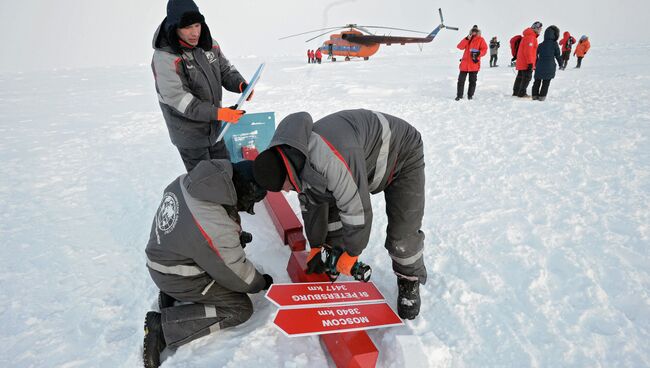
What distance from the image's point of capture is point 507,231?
2518 mm

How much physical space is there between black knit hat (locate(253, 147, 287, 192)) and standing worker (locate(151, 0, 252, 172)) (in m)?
1.04

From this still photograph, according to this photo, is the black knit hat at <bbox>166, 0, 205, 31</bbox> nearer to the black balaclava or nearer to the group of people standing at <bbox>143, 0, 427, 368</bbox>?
the group of people standing at <bbox>143, 0, 427, 368</bbox>

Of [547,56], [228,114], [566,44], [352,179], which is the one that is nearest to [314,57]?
[566,44]

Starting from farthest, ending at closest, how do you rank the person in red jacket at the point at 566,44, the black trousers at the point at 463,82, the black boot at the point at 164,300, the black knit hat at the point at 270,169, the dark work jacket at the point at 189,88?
1. the person in red jacket at the point at 566,44
2. the black trousers at the point at 463,82
3. the dark work jacket at the point at 189,88
4. the black boot at the point at 164,300
5. the black knit hat at the point at 270,169

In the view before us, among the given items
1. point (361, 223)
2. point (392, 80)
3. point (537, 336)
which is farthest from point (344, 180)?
point (392, 80)

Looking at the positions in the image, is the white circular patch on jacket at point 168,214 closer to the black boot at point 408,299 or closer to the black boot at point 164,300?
the black boot at point 164,300

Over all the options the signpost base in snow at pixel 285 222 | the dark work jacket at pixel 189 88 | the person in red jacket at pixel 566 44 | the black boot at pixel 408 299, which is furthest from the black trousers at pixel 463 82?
the person in red jacket at pixel 566 44

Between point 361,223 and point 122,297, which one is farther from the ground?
point 361,223

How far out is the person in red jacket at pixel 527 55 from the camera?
6180 mm

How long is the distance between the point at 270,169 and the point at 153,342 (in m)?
1.10

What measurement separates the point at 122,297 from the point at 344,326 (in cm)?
146

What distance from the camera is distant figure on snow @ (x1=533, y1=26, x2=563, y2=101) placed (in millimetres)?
6004

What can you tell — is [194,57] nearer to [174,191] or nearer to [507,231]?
[174,191]

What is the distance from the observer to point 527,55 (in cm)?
619
